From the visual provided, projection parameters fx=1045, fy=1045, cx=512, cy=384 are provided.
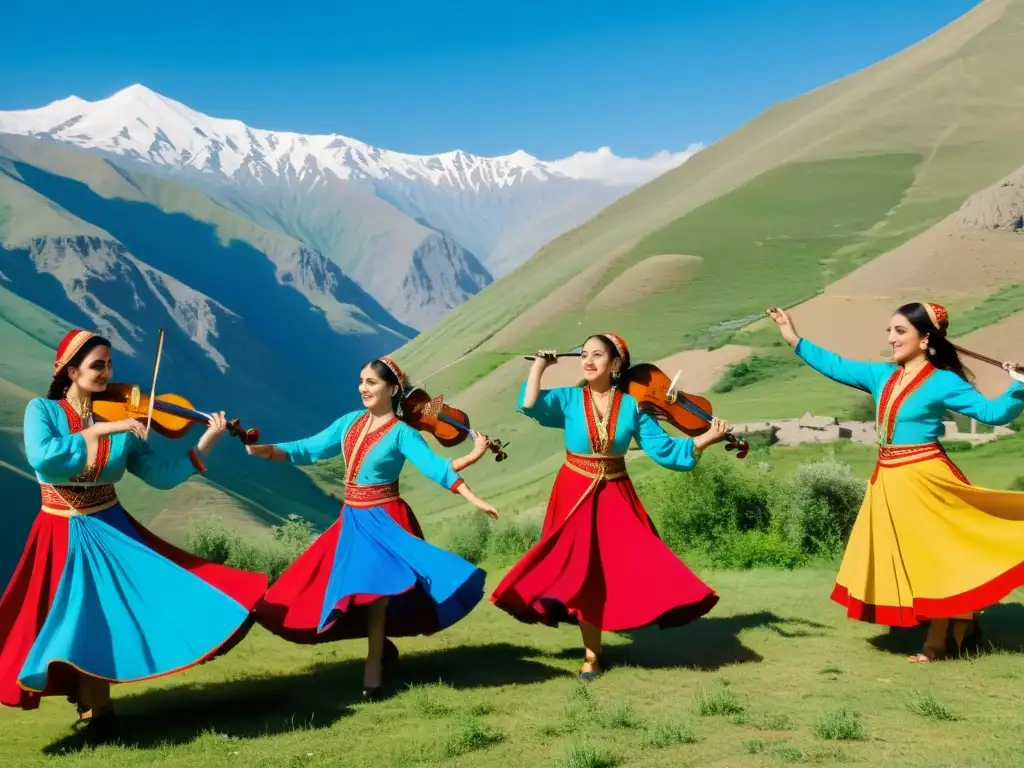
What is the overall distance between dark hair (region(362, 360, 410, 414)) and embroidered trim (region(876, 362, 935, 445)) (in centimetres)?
326

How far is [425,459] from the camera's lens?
6609 millimetres

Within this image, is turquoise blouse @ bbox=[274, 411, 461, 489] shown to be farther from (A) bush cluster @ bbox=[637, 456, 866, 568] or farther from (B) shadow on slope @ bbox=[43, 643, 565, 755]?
(A) bush cluster @ bbox=[637, 456, 866, 568]

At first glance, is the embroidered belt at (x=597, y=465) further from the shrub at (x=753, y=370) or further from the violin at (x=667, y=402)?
the shrub at (x=753, y=370)

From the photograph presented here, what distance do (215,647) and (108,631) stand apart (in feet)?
1.84

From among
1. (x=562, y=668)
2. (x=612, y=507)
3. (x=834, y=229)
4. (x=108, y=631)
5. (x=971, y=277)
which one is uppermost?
(x=834, y=229)

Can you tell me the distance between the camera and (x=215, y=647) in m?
5.58

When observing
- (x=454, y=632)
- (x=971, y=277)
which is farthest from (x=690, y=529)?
(x=971, y=277)

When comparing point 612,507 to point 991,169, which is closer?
point 612,507

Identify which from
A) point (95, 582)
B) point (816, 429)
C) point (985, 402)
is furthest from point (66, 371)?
point (816, 429)

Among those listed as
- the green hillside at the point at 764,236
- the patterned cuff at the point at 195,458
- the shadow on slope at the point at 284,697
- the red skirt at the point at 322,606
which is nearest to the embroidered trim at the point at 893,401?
the shadow on slope at the point at 284,697

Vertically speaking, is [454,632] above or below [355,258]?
below

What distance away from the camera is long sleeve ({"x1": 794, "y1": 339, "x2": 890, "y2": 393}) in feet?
24.1

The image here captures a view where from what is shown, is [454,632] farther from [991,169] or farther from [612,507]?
[991,169]

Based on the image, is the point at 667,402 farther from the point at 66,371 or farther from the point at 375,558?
the point at 66,371
